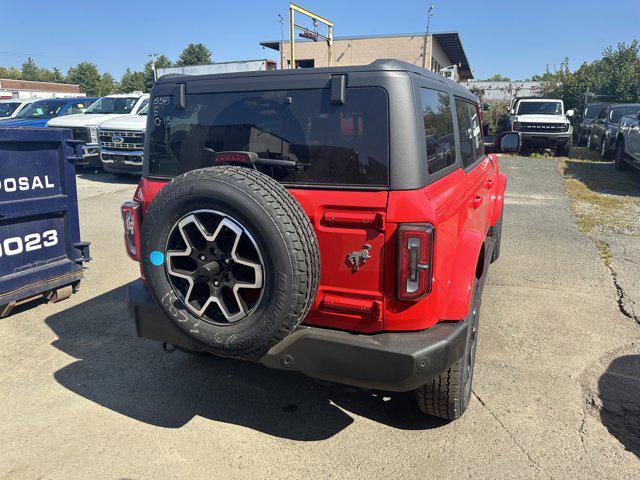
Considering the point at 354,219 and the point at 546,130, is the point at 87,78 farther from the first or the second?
the point at 354,219

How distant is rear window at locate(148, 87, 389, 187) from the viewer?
7.85ft

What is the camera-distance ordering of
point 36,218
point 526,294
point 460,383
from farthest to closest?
point 526,294 → point 36,218 → point 460,383

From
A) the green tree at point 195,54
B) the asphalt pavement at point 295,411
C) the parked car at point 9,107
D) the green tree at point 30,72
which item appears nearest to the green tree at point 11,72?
the green tree at point 30,72

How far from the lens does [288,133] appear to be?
8.43 ft

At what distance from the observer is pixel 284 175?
2566 mm

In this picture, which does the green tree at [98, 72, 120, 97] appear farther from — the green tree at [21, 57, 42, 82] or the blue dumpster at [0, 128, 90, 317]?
the blue dumpster at [0, 128, 90, 317]

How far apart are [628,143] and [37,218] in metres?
12.6

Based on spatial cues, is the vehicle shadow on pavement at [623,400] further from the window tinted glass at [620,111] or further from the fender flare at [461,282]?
the window tinted glass at [620,111]

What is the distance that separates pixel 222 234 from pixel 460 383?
1584 millimetres

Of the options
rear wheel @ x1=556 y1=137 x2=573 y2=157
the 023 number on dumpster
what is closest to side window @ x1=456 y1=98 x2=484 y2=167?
the 023 number on dumpster

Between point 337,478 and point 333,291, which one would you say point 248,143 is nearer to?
point 333,291

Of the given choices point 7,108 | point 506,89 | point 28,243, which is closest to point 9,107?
point 7,108

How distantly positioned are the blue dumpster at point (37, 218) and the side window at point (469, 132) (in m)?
3.59

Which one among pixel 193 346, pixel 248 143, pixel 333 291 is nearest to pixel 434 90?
pixel 248 143
